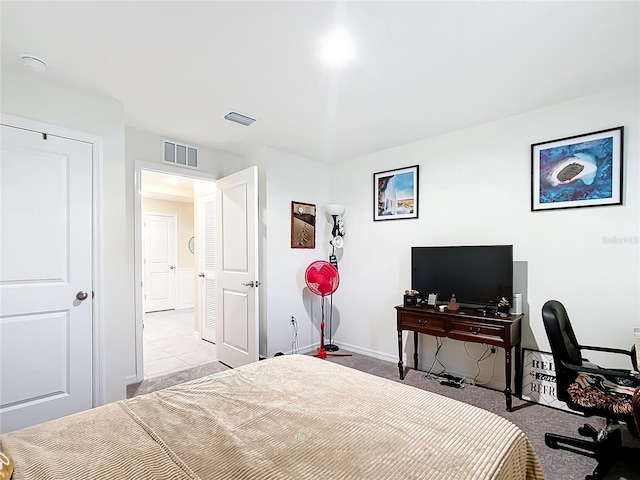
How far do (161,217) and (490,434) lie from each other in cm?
766

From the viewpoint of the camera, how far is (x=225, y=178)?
12.4 feet

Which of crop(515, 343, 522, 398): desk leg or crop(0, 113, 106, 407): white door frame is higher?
crop(0, 113, 106, 407): white door frame

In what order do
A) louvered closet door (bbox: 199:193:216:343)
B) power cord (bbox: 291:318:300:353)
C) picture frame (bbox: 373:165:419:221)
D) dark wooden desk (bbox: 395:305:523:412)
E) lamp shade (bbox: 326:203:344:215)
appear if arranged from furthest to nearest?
louvered closet door (bbox: 199:193:216:343)
lamp shade (bbox: 326:203:344:215)
power cord (bbox: 291:318:300:353)
picture frame (bbox: 373:165:419:221)
dark wooden desk (bbox: 395:305:523:412)

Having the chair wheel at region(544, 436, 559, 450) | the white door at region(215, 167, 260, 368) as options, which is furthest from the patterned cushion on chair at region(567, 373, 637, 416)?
the white door at region(215, 167, 260, 368)

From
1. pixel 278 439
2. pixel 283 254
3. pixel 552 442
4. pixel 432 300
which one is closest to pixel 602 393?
pixel 552 442

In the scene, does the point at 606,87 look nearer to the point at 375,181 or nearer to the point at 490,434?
the point at 375,181

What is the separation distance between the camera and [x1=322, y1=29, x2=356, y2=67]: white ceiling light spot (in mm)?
1847

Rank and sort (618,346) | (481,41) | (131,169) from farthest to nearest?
(131,169)
(618,346)
(481,41)

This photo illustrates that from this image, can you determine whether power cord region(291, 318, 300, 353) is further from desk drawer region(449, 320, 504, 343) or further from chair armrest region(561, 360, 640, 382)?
chair armrest region(561, 360, 640, 382)

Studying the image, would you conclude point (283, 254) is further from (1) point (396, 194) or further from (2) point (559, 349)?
(2) point (559, 349)

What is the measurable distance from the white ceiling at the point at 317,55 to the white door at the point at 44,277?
0.62 meters

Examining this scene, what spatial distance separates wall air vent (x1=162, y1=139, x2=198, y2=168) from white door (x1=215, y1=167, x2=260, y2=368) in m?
0.38

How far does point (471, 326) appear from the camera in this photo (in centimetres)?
276

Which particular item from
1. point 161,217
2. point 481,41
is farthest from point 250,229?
point 161,217
